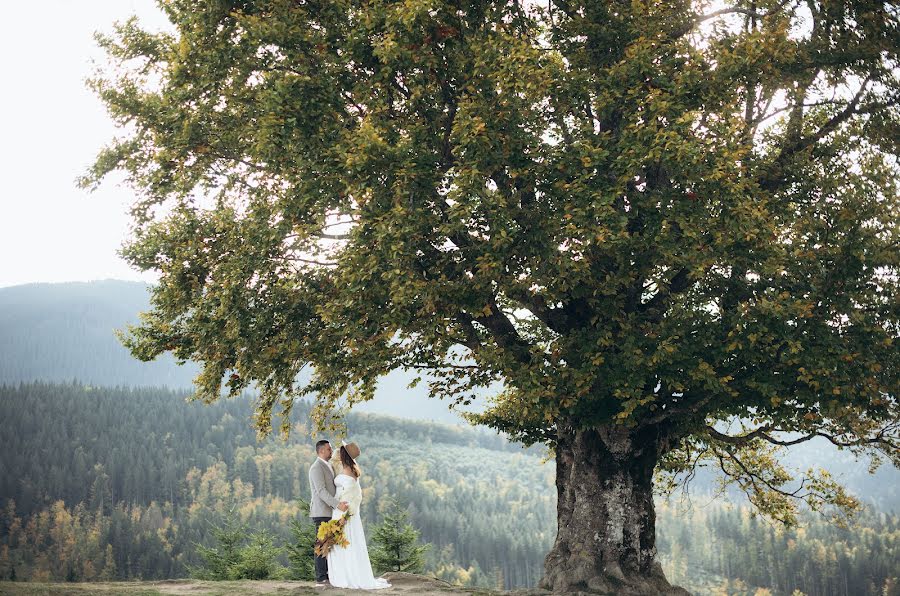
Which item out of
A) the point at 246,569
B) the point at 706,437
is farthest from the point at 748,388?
the point at 246,569

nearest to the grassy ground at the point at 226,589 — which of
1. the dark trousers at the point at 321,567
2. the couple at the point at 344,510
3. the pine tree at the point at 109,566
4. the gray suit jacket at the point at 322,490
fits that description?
the dark trousers at the point at 321,567

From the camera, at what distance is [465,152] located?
13.5 meters

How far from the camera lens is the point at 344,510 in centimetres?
1509

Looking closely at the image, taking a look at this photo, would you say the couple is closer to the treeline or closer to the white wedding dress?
the white wedding dress

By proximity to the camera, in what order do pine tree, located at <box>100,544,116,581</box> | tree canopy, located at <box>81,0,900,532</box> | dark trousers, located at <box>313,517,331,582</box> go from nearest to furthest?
tree canopy, located at <box>81,0,900,532</box> → dark trousers, located at <box>313,517,331,582</box> → pine tree, located at <box>100,544,116,581</box>

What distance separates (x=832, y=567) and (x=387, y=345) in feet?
570

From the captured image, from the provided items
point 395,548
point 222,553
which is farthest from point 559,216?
point 222,553

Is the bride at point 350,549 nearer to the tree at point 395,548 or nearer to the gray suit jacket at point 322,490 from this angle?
the gray suit jacket at point 322,490

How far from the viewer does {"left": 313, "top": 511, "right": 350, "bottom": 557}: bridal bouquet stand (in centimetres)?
1493

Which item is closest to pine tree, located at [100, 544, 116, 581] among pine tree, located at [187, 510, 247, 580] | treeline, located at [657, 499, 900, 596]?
treeline, located at [657, 499, 900, 596]

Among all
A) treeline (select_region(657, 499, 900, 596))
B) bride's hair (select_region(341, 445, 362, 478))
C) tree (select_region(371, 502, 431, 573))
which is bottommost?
treeline (select_region(657, 499, 900, 596))

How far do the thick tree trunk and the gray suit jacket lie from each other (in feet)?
17.0

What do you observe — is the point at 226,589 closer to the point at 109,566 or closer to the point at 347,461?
the point at 347,461

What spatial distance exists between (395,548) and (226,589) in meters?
18.2
